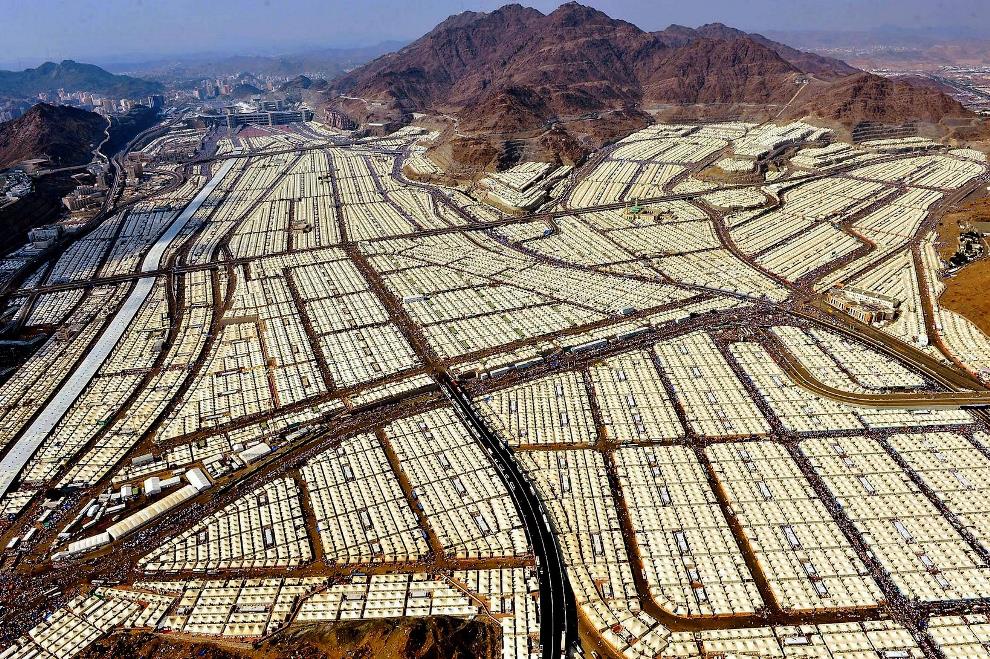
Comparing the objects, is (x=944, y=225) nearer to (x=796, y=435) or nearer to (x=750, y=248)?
(x=750, y=248)

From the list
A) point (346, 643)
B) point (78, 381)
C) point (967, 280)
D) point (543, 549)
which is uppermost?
point (967, 280)

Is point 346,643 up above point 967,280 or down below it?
below

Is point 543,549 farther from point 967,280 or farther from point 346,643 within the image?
point 967,280

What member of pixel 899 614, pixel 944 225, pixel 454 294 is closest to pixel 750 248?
pixel 944 225

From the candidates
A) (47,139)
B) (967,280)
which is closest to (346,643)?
(967,280)

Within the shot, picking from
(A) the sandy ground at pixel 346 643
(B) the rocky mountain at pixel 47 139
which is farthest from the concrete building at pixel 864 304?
(B) the rocky mountain at pixel 47 139

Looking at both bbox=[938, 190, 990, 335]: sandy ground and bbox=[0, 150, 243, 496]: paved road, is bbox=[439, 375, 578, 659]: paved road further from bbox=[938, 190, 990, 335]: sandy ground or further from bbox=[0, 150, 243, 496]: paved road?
bbox=[938, 190, 990, 335]: sandy ground
